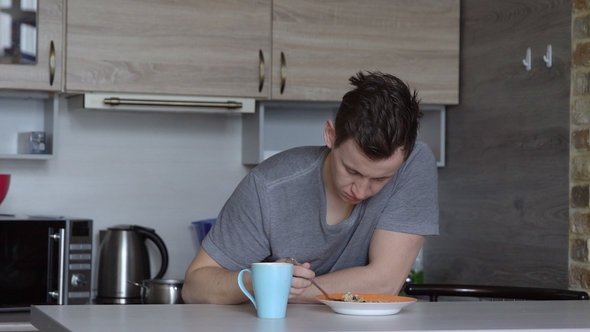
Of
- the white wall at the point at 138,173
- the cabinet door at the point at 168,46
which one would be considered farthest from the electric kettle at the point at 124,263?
the cabinet door at the point at 168,46

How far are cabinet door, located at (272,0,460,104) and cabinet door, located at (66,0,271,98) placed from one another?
8cm

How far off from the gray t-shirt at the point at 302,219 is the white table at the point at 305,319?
199 mm

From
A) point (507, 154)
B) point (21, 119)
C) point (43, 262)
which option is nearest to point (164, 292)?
point (43, 262)

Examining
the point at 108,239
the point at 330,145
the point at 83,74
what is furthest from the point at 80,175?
the point at 330,145

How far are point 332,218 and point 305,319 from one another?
1.48 ft

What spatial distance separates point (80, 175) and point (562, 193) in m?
1.61

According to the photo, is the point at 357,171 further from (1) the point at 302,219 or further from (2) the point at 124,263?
(2) the point at 124,263

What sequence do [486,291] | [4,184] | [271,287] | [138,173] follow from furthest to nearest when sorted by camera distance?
[138,173] → [4,184] → [486,291] → [271,287]

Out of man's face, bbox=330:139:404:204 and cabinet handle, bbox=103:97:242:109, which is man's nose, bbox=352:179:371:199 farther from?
cabinet handle, bbox=103:97:242:109

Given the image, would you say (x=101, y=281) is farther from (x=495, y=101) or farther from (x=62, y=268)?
(x=495, y=101)

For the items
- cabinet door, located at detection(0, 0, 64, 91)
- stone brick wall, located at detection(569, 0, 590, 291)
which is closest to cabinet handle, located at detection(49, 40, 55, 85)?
cabinet door, located at detection(0, 0, 64, 91)

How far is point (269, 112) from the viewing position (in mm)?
3070

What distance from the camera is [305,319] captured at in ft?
4.35

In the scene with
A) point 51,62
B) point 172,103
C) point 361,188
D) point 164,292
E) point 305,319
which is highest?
point 51,62
